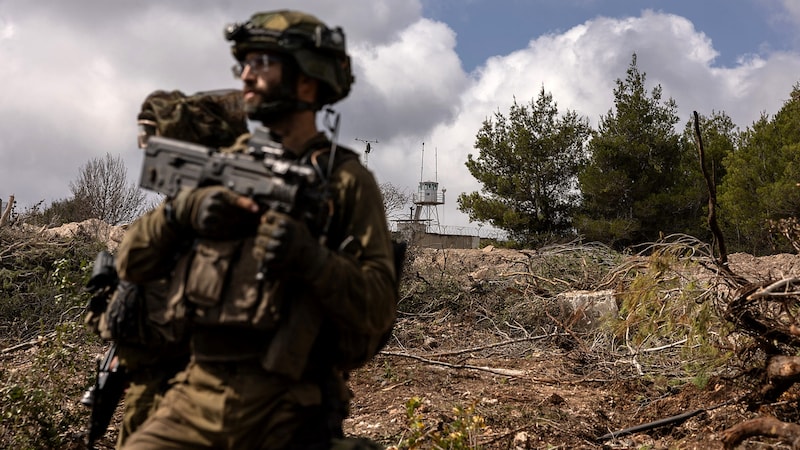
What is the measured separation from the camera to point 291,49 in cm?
218

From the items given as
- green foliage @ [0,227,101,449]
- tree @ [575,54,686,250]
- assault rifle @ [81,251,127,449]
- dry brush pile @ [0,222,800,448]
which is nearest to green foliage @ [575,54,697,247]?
tree @ [575,54,686,250]

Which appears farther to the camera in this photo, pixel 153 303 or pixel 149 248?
pixel 153 303

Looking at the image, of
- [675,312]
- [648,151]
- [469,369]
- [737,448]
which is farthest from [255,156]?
[648,151]

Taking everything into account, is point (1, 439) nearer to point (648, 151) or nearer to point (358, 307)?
point (358, 307)

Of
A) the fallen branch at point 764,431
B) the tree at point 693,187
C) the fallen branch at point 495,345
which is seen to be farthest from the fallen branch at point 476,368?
the tree at point 693,187

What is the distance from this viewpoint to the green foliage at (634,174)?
24203 mm

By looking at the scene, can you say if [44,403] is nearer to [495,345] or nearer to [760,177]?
[495,345]

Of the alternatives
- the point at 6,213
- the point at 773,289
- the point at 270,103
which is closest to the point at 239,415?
the point at 270,103

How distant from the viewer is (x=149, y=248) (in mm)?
2184

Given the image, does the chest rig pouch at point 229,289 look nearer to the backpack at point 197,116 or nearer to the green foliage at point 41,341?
the backpack at point 197,116

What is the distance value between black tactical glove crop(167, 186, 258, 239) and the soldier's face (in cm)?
30

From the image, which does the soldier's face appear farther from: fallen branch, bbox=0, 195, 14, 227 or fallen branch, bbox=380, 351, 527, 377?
fallen branch, bbox=0, 195, 14, 227

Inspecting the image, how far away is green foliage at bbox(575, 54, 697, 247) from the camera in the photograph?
24203 millimetres

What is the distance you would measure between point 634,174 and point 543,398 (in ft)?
65.5
